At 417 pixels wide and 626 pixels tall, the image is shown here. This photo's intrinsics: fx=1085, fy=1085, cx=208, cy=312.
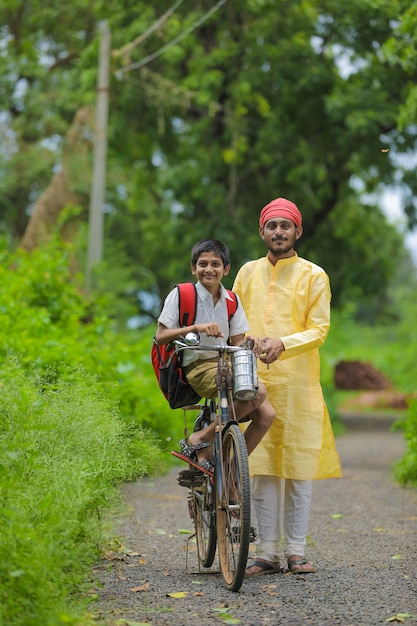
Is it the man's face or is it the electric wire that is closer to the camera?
the man's face

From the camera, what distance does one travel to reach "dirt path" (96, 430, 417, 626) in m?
5.04

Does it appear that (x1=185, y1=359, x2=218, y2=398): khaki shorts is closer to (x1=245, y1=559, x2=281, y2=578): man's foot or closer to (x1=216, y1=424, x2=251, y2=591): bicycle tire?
(x1=216, y1=424, x2=251, y2=591): bicycle tire

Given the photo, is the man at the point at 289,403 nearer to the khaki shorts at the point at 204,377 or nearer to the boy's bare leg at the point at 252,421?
the boy's bare leg at the point at 252,421

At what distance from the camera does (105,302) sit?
13703mm

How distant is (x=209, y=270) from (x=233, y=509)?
4.20ft

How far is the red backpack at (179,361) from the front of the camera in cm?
589

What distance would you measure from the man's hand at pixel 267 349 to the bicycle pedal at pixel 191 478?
2.49 ft

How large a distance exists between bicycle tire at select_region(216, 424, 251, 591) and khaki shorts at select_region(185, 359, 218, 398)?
0.26 metres

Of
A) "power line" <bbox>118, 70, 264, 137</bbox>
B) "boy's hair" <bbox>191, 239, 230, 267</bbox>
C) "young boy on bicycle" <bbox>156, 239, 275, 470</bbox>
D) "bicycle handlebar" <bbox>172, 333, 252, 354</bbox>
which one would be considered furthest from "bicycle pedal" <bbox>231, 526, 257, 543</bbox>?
"power line" <bbox>118, 70, 264, 137</bbox>

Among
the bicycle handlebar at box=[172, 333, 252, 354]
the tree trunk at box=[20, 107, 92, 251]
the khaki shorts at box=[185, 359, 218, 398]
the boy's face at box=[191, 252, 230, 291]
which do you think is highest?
the tree trunk at box=[20, 107, 92, 251]

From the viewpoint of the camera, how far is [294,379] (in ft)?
20.5

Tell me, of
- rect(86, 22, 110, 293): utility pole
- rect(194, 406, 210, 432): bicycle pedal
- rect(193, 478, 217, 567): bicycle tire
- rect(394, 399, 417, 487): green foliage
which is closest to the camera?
rect(193, 478, 217, 567): bicycle tire

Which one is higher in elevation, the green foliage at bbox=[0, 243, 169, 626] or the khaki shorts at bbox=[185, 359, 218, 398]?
the khaki shorts at bbox=[185, 359, 218, 398]

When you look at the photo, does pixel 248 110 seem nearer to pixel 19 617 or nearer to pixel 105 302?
pixel 105 302
